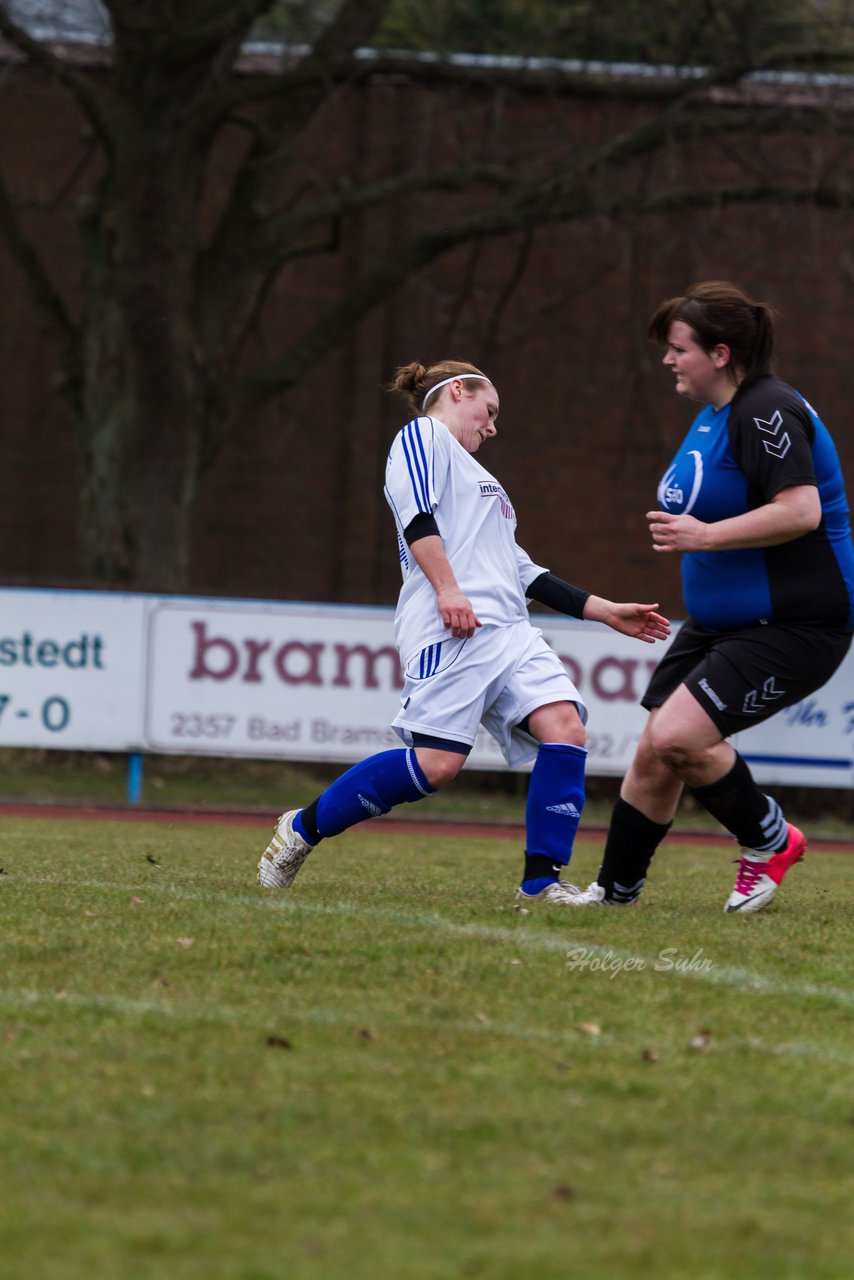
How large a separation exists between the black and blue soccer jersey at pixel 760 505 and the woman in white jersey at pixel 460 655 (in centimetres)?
37

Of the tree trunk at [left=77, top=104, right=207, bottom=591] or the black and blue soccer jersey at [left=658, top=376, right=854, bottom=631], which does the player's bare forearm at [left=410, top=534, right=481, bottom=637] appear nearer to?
the black and blue soccer jersey at [left=658, top=376, right=854, bottom=631]

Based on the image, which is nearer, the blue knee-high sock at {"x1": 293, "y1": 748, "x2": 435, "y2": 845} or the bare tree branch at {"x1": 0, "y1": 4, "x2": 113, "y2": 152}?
the blue knee-high sock at {"x1": 293, "y1": 748, "x2": 435, "y2": 845}

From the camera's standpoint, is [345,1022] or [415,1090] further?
[345,1022]

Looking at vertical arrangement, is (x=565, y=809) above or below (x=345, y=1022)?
below

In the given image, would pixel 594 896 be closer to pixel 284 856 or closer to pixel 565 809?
pixel 565 809

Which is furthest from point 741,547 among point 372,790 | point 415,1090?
point 415,1090

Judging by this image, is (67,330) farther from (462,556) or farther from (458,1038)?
(458,1038)

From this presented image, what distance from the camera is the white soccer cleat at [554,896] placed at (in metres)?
6.05

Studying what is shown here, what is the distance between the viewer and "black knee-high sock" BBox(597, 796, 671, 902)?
242 inches

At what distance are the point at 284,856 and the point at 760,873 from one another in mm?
1650

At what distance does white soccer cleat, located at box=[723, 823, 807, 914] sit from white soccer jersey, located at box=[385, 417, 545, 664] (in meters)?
1.17

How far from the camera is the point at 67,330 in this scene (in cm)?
1795

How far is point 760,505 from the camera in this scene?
5.78 m

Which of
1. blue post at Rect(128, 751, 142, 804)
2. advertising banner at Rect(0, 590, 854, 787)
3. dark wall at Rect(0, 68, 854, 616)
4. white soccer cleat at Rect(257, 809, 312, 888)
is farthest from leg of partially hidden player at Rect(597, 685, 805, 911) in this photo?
dark wall at Rect(0, 68, 854, 616)
